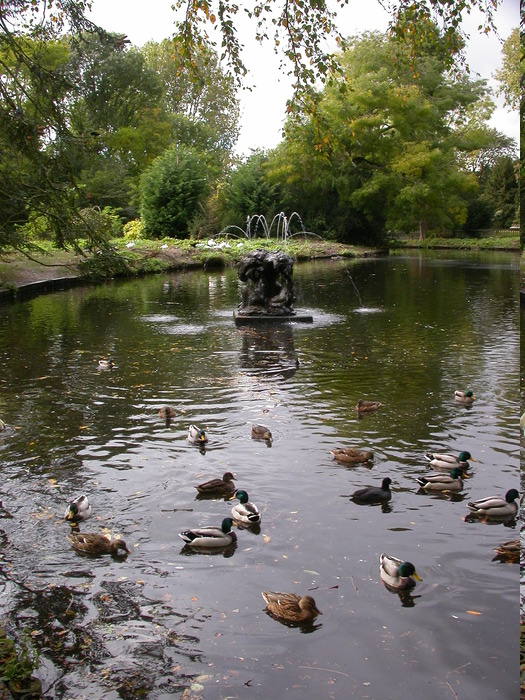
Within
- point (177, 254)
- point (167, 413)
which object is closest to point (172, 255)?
point (177, 254)

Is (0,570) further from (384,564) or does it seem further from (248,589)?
(384,564)

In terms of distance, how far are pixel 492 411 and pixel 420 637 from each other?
5.28 m

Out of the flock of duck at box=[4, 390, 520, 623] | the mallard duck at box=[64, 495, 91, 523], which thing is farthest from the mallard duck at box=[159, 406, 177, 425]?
the mallard duck at box=[64, 495, 91, 523]

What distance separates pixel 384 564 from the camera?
527 centimetres

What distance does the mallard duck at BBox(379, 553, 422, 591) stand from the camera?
5090 mm

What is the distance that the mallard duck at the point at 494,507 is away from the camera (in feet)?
20.4

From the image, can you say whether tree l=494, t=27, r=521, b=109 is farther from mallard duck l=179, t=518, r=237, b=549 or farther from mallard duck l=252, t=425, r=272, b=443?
mallard duck l=252, t=425, r=272, b=443

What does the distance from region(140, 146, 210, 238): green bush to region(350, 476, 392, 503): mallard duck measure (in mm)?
35549

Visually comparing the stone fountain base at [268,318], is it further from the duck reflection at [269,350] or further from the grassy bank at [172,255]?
the grassy bank at [172,255]

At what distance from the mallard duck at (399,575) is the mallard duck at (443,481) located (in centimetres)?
173

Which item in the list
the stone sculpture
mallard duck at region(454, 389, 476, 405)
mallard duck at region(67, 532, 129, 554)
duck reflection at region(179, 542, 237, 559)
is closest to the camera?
mallard duck at region(67, 532, 129, 554)

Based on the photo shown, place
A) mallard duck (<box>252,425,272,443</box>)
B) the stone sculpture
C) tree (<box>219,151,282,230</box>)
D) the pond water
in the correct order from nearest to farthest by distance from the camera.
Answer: the pond water, mallard duck (<box>252,425,272,443</box>), the stone sculpture, tree (<box>219,151,282,230</box>)

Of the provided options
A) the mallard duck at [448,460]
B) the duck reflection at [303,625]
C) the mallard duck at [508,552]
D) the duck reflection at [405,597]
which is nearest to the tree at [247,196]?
the mallard duck at [448,460]

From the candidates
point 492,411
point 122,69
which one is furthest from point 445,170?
point 492,411
